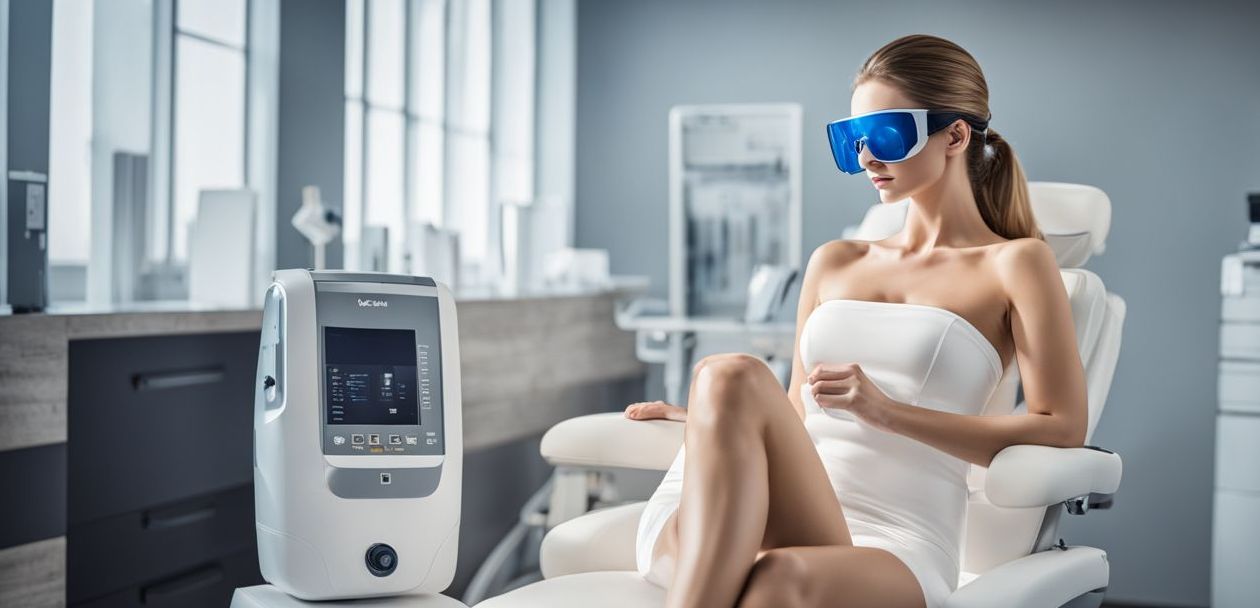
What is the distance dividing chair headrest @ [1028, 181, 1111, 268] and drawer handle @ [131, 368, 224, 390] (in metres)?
1.58

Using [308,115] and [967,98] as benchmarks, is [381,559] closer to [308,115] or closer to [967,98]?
[967,98]

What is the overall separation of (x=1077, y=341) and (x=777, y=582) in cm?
83

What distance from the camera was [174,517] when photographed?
2.12 metres

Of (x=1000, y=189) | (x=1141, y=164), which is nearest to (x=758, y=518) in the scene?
(x=1000, y=189)

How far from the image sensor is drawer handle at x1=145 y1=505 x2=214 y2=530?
2059mm

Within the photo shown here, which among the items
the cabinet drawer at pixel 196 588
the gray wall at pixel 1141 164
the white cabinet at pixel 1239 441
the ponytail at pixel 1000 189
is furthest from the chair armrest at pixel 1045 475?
the gray wall at pixel 1141 164

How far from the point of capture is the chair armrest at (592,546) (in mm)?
1743

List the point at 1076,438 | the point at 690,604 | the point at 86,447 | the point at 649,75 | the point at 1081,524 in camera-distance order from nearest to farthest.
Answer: the point at 690,604 → the point at 1076,438 → the point at 86,447 → the point at 1081,524 → the point at 649,75

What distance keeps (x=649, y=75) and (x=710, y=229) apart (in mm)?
888

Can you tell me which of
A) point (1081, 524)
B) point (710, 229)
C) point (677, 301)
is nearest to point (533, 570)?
point (677, 301)

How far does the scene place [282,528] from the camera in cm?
156

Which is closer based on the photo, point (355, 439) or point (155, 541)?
point (355, 439)

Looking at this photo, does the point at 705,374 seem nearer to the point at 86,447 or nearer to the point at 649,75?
the point at 86,447

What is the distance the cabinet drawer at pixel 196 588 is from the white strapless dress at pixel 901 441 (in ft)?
3.23
